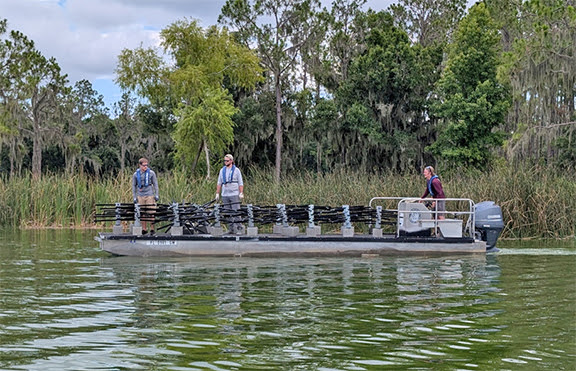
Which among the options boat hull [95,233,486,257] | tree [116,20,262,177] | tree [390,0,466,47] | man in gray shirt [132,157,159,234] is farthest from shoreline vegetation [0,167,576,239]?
tree [390,0,466,47]

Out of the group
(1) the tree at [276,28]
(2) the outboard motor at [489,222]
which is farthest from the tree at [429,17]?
(2) the outboard motor at [489,222]

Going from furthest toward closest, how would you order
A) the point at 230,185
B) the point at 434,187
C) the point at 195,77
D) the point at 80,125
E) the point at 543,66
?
the point at 80,125
the point at 195,77
the point at 543,66
the point at 230,185
the point at 434,187

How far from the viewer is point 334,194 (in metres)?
25.1

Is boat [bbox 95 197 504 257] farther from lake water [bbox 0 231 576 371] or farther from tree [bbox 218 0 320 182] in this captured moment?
tree [bbox 218 0 320 182]

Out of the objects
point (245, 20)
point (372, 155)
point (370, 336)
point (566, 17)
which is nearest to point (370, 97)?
point (372, 155)

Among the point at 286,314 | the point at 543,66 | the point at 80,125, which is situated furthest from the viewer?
the point at 80,125

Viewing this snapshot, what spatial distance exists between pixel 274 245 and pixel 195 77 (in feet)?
86.2

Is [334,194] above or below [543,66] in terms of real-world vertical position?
below

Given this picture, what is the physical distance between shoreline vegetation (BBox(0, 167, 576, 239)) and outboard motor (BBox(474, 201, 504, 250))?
14.1 feet

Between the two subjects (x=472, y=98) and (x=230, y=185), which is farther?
(x=472, y=98)

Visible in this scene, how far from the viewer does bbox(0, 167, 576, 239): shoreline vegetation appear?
24.0 meters

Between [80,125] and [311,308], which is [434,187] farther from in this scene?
[80,125]

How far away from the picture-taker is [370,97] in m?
50.4

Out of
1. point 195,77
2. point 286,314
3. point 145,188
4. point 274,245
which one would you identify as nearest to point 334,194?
point 274,245
